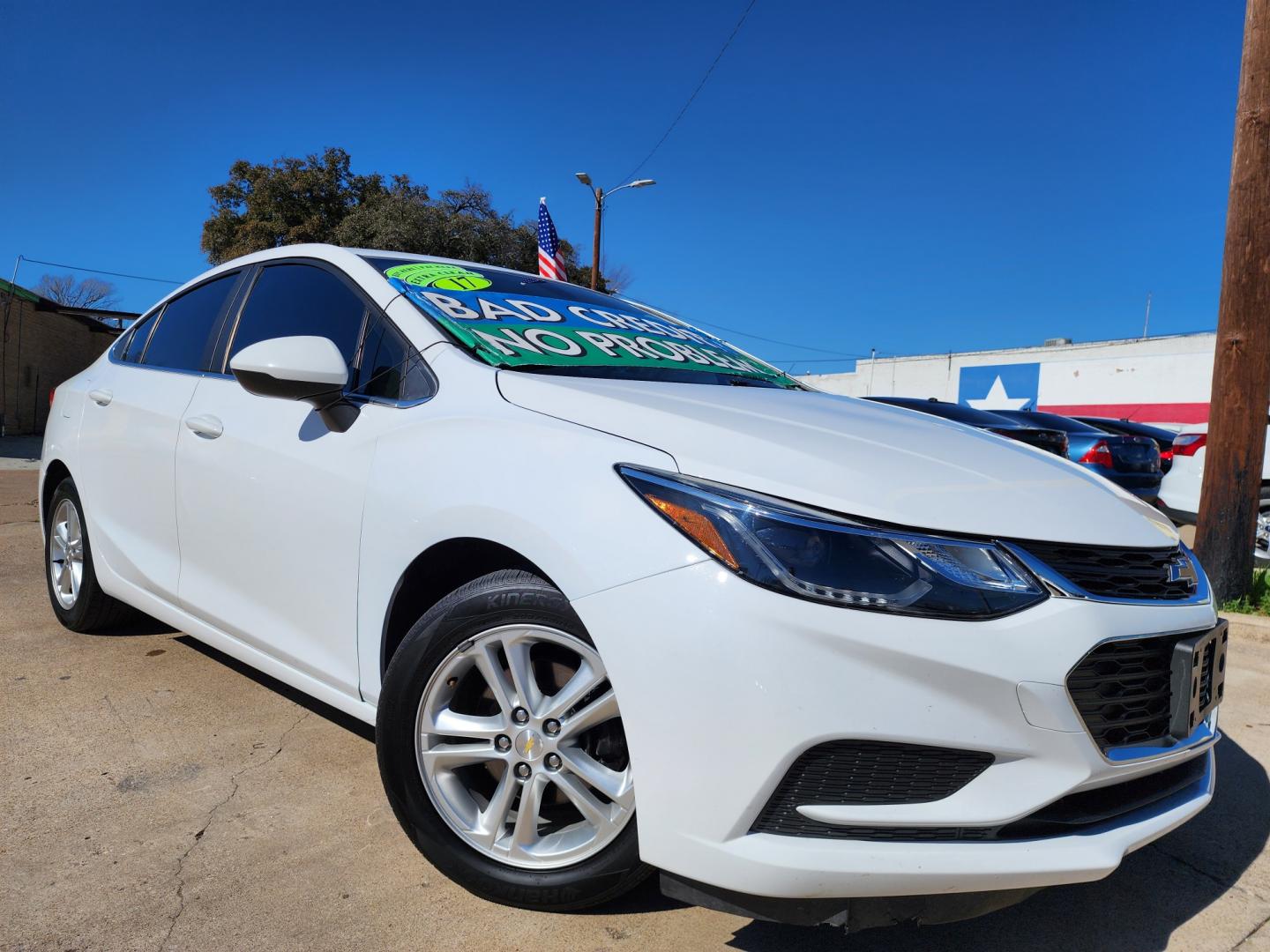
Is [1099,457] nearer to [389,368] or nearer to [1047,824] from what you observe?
[1047,824]

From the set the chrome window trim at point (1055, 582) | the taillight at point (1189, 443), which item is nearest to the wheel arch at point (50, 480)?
the chrome window trim at point (1055, 582)

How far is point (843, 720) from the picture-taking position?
1.46 m

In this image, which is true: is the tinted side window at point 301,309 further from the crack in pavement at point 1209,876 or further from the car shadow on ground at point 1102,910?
the crack in pavement at point 1209,876

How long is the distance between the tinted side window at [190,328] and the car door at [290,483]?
0.69 ft

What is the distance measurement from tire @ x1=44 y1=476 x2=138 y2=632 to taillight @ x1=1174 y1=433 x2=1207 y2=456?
7.47 meters

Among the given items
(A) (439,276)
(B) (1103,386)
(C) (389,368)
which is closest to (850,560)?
(C) (389,368)

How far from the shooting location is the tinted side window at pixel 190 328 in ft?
10.1

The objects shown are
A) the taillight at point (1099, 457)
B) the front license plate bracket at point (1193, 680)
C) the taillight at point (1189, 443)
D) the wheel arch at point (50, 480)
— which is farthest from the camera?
the taillight at point (1099, 457)

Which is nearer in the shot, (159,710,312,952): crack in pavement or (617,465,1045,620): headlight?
(617,465,1045,620): headlight

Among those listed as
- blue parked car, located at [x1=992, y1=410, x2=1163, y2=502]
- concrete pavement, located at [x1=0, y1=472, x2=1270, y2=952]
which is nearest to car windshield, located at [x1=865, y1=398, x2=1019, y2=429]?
blue parked car, located at [x1=992, y1=410, x2=1163, y2=502]

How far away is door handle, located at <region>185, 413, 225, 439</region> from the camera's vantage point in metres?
2.65

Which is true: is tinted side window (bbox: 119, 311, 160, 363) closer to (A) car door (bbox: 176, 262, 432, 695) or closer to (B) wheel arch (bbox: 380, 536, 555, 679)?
(A) car door (bbox: 176, 262, 432, 695)

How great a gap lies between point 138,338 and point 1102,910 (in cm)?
379

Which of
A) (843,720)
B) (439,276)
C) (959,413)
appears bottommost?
(843,720)
